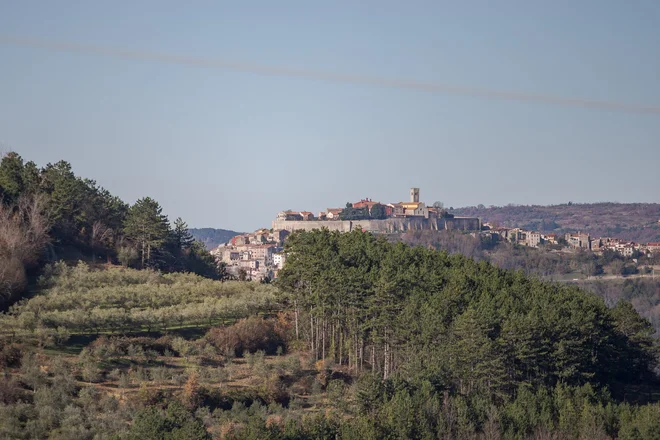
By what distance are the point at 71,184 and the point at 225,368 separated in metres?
28.9

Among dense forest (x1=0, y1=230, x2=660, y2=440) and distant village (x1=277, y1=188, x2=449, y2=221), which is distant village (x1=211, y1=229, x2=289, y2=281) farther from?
dense forest (x1=0, y1=230, x2=660, y2=440)

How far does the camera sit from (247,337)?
44500mm

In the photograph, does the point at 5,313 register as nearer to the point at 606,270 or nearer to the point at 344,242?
the point at 344,242

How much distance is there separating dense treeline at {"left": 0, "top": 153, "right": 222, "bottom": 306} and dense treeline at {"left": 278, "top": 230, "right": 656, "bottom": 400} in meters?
14.9

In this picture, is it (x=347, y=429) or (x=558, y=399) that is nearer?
(x=347, y=429)

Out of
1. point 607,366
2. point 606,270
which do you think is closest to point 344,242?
point 607,366

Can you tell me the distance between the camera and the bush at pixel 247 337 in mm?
43688

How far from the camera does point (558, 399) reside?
114 ft

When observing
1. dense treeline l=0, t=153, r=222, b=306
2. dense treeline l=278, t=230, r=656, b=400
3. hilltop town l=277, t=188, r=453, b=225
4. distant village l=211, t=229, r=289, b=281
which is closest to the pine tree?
dense treeline l=0, t=153, r=222, b=306

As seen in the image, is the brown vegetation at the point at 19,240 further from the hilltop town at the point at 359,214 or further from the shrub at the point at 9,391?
the hilltop town at the point at 359,214

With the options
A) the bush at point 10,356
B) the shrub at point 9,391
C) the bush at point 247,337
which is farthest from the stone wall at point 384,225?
the shrub at point 9,391

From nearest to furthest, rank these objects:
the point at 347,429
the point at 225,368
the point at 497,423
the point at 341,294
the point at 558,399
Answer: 1. the point at 347,429
2. the point at 497,423
3. the point at 558,399
4. the point at 225,368
5. the point at 341,294

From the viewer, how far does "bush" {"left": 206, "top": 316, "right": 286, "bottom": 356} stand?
43688 mm

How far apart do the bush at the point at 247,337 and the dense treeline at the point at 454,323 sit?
1.69 m
